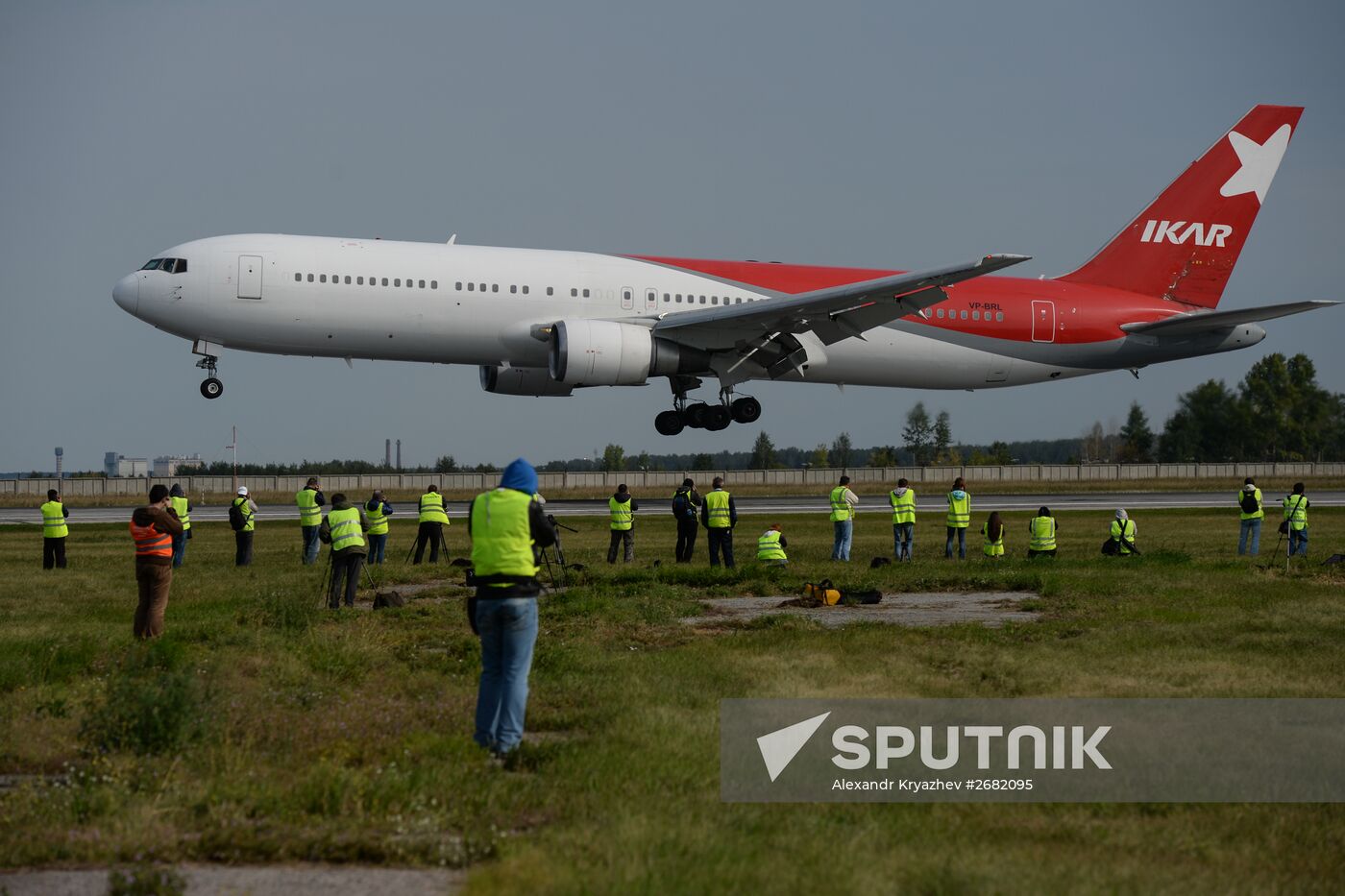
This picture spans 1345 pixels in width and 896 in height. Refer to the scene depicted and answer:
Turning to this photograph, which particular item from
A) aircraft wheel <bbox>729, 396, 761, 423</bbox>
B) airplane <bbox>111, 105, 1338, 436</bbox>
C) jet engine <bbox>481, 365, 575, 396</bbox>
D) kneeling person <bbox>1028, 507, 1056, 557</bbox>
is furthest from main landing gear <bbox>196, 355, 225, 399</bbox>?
kneeling person <bbox>1028, 507, 1056, 557</bbox>

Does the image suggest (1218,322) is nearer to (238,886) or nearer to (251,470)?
(238,886)

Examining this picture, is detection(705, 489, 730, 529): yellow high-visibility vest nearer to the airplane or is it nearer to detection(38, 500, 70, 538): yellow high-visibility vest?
the airplane

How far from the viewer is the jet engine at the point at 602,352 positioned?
33.2m

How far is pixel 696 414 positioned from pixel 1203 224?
65.0ft

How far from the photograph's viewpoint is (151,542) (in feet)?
46.8

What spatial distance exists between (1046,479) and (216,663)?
65397mm

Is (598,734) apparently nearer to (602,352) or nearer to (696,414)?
(602,352)

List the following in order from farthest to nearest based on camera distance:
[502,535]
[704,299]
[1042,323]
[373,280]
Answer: [1042,323]
[704,299]
[373,280]
[502,535]

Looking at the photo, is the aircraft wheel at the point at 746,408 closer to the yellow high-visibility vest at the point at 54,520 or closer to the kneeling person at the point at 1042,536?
the kneeling person at the point at 1042,536

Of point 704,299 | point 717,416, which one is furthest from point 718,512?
point 717,416

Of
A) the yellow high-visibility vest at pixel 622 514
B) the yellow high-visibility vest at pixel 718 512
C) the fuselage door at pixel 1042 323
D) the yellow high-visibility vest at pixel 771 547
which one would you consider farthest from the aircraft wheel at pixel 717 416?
the yellow high-visibility vest at pixel 771 547

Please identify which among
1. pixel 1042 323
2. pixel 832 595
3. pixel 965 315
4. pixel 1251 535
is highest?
pixel 965 315

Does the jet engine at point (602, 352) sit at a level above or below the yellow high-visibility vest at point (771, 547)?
above

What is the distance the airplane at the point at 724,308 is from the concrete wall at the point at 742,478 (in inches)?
1037
